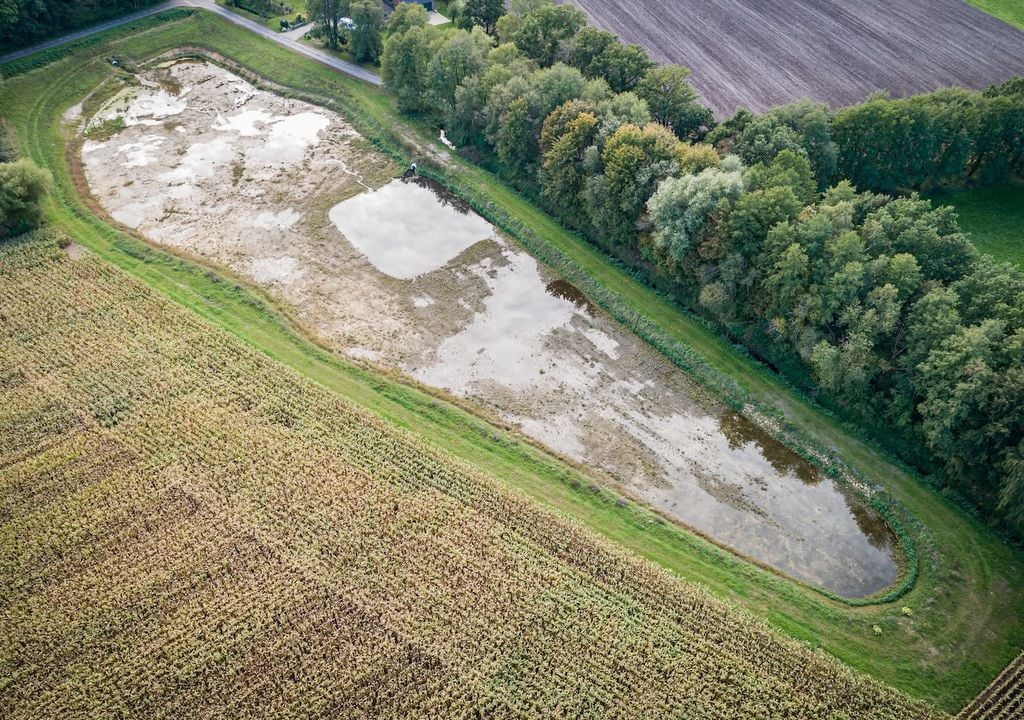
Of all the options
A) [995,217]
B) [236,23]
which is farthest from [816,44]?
[236,23]

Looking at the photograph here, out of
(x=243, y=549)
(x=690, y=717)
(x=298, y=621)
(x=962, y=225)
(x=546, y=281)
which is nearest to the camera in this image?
(x=690, y=717)

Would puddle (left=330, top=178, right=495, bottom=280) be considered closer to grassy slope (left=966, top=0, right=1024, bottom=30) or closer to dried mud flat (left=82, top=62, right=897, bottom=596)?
dried mud flat (left=82, top=62, right=897, bottom=596)

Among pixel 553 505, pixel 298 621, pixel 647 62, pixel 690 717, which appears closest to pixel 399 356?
pixel 553 505

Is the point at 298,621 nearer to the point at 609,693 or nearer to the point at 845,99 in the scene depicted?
the point at 609,693

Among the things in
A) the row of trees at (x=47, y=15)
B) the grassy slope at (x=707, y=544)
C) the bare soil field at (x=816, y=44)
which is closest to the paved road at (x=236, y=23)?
the row of trees at (x=47, y=15)

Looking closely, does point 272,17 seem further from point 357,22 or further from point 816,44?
point 816,44
